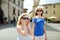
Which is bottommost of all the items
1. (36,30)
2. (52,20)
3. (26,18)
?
(52,20)

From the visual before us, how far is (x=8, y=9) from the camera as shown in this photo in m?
43.1

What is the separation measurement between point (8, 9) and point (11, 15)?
7.58 ft

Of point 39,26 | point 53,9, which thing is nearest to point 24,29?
point 39,26

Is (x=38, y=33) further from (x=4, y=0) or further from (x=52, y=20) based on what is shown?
(x=52, y=20)

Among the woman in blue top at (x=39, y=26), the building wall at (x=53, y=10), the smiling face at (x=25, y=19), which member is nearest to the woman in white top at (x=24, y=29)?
the smiling face at (x=25, y=19)

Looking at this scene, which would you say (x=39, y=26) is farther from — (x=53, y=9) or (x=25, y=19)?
(x=53, y=9)

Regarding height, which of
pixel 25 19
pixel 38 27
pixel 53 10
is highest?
pixel 25 19

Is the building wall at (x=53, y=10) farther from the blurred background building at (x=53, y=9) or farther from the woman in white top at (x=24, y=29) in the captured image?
the woman in white top at (x=24, y=29)

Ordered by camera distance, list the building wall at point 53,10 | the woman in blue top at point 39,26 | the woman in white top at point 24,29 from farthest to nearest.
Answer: the building wall at point 53,10 < the woman in blue top at point 39,26 < the woman in white top at point 24,29

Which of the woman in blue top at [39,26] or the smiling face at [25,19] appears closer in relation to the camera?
the smiling face at [25,19]

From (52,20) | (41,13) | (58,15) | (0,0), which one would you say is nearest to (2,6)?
(0,0)

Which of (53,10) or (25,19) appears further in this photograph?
(53,10)

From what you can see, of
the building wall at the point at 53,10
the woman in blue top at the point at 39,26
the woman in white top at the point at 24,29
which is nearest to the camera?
the woman in white top at the point at 24,29

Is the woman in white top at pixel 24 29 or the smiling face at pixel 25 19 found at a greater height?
the smiling face at pixel 25 19
